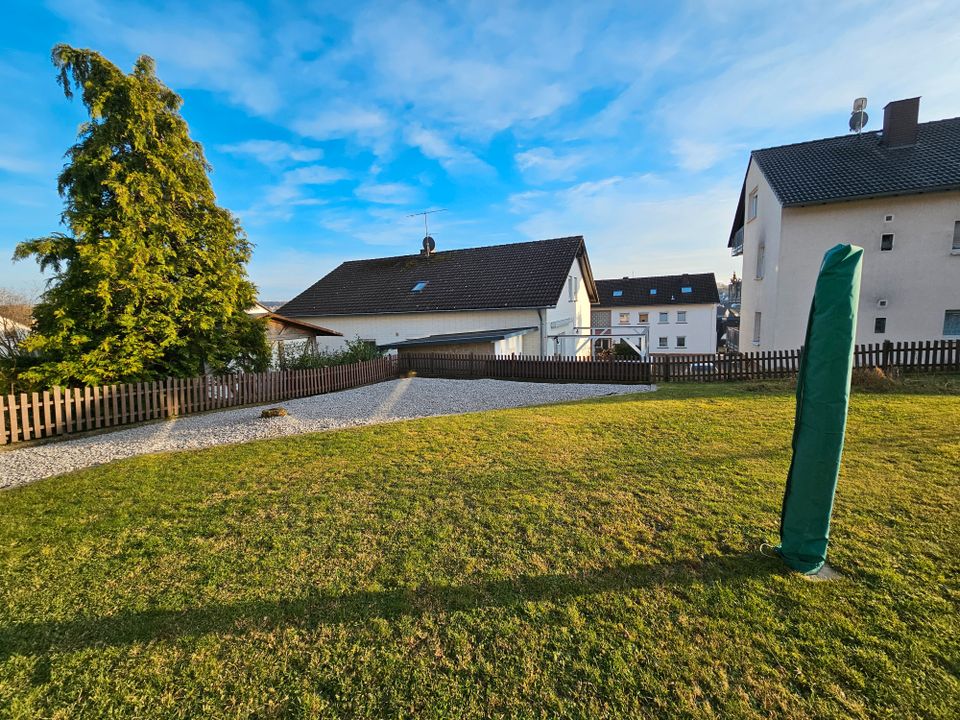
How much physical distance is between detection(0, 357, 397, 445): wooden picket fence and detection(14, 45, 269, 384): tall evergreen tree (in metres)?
0.94

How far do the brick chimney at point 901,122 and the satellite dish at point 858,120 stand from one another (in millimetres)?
1096

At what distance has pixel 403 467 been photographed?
6.12 metres

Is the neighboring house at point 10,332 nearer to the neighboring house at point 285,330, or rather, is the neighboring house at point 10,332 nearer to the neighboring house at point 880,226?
the neighboring house at point 285,330

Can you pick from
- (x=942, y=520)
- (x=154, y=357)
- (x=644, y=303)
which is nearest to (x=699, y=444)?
(x=942, y=520)

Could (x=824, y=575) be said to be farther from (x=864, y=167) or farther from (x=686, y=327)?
(x=686, y=327)

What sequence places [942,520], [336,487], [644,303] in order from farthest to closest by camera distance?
[644,303] < [336,487] < [942,520]

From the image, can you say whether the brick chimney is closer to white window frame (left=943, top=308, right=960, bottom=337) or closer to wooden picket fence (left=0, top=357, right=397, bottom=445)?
white window frame (left=943, top=308, right=960, bottom=337)

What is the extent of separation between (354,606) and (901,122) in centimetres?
2546

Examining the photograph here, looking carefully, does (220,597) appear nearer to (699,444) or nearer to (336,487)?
(336,487)

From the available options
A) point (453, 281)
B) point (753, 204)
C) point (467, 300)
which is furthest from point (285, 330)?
point (753, 204)

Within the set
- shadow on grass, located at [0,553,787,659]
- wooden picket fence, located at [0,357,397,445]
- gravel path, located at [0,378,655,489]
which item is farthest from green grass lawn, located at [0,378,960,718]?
wooden picket fence, located at [0,357,397,445]

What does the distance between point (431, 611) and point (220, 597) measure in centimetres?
173

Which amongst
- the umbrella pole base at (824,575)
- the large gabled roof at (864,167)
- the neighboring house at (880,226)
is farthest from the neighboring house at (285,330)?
the large gabled roof at (864,167)

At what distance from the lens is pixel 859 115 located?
18.1 meters
